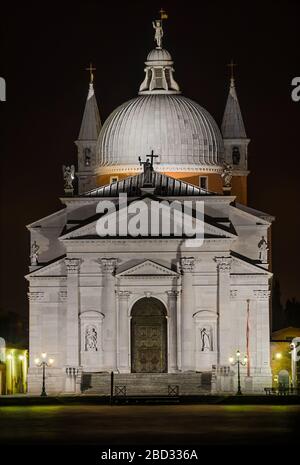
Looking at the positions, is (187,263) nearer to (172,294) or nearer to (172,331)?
(172,294)

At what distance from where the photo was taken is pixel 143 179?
121375 mm

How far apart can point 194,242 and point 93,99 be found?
23.9m

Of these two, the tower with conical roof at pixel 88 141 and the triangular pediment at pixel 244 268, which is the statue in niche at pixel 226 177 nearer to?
the triangular pediment at pixel 244 268

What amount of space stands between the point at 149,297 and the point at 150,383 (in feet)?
19.4

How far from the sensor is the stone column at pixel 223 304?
4621 inches

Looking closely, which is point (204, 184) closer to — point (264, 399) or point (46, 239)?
point (46, 239)

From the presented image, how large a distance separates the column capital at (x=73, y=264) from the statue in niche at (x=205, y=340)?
7.95 m

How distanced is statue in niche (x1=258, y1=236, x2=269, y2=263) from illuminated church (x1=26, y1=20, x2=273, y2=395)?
8 cm

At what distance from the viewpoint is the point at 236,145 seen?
136m

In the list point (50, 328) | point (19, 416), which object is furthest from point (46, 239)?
point (19, 416)

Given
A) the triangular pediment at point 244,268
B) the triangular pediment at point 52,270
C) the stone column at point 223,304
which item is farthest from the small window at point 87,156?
the stone column at point 223,304

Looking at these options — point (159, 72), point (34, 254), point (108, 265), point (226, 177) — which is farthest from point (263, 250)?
point (159, 72)

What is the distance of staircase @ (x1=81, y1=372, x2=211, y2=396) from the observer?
11262 cm
